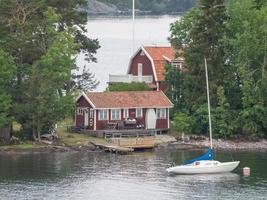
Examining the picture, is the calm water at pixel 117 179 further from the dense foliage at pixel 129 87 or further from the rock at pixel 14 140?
the dense foliage at pixel 129 87

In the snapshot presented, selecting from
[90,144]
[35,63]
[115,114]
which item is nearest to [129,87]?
[115,114]

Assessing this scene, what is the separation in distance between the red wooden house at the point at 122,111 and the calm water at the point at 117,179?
6.18 m

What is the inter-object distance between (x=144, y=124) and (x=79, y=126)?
5851 mm

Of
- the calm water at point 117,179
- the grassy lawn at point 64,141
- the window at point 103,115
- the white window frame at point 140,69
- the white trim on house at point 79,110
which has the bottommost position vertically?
the calm water at point 117,179

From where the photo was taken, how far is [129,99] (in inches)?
3588

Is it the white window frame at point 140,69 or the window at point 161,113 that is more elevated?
the white window frame at point 140,69

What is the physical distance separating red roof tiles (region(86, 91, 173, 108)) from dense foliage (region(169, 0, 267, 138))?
6.83 feet

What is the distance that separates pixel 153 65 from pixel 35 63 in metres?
16.4

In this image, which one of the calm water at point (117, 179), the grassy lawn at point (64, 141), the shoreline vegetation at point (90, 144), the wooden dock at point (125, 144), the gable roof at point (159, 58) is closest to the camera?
the calm water at point (117, 179)

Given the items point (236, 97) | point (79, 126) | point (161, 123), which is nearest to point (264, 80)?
point (236, 97)

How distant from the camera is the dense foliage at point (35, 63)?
85.2 metres

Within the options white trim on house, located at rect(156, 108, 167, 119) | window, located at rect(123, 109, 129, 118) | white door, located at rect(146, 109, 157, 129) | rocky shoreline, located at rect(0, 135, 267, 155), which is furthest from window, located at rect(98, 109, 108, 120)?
white trim on house, located at rect(156, 108, 167, 119)

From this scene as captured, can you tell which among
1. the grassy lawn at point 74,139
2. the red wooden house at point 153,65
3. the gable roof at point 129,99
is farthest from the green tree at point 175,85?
the grassy lawn at point 74,139

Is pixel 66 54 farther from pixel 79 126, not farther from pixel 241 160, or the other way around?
pixel 241 160
